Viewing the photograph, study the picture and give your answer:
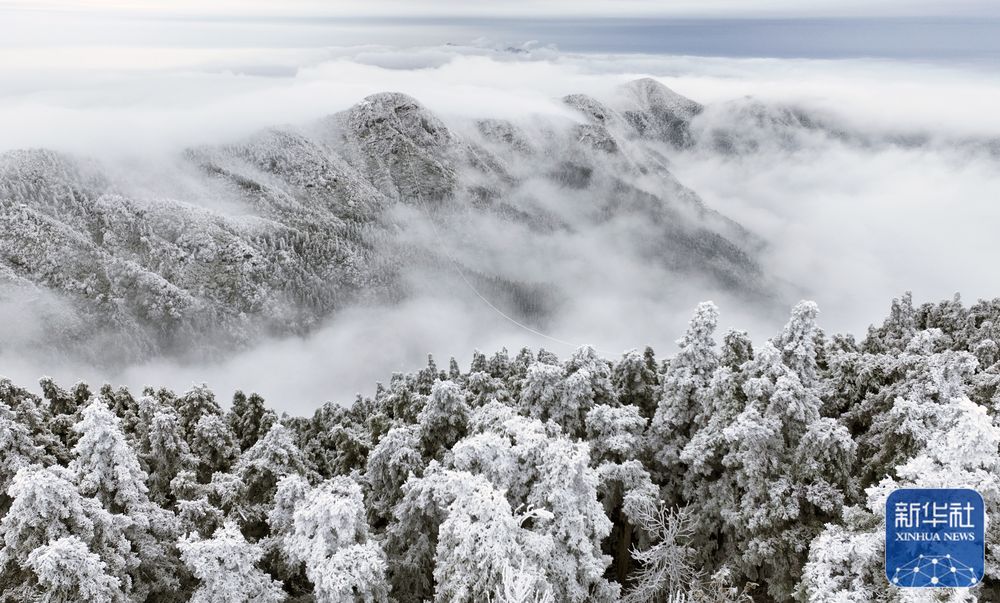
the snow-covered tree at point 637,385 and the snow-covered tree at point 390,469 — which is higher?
the snow-covered tree at point 637,385

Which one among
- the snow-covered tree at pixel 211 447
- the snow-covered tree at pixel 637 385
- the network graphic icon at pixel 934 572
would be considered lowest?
the snow-covered tree at pixel 211 447

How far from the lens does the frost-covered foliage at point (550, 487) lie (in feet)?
66.2

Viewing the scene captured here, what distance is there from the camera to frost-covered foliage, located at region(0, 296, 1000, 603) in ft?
66.2

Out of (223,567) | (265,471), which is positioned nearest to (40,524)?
(223,567)

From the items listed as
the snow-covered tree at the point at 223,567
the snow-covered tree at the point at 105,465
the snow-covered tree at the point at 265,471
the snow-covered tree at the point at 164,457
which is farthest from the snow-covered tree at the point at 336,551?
the snow-covered tree at the point at 164,457

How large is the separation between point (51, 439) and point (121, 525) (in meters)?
17.2

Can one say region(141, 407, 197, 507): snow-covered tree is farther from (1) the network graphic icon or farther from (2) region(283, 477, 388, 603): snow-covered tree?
(1) the network graphic icon

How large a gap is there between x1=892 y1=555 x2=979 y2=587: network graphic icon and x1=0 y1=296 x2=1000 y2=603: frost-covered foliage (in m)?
0.83

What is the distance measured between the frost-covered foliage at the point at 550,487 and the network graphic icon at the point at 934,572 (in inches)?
32.6

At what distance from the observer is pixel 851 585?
18453mm

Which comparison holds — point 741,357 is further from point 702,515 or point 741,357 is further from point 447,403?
point 447,403

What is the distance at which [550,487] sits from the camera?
23.1 metres

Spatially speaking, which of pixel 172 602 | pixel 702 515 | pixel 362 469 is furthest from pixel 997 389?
pixel 172 602

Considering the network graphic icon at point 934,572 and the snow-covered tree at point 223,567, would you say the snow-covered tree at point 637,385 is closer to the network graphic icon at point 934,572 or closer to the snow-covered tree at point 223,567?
the network graphic icon at point 934,572
